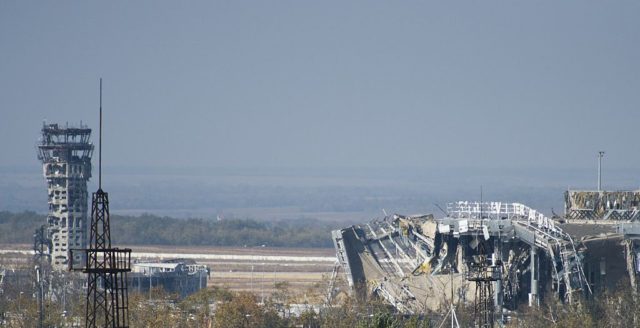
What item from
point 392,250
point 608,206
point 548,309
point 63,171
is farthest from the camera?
point 63,171

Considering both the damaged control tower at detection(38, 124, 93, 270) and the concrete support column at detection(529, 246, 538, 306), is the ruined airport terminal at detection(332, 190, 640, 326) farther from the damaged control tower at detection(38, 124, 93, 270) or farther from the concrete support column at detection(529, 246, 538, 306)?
the damaged control tower at detection(38, 124, 93, 270)

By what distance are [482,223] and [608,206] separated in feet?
36.3

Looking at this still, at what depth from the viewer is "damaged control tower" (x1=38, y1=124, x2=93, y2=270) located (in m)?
125

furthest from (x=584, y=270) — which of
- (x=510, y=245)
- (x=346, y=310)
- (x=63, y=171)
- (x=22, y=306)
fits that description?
(x=63, y=171)

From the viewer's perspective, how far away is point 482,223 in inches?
3725

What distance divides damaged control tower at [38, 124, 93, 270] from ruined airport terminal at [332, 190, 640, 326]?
82.7 ft

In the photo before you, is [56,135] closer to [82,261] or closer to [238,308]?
[82,261]

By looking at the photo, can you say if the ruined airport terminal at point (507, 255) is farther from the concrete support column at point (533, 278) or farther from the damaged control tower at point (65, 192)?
the damaged control tower at point (65, 192)

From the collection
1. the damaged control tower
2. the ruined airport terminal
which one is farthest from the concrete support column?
the damaged control tower

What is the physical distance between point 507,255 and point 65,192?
36.3 metres

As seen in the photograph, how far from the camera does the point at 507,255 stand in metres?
96.1

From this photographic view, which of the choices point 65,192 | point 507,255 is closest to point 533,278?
point 507,255

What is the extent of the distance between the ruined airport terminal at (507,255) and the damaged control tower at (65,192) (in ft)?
82.7

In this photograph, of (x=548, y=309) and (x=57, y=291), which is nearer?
(x=548, y=309)
